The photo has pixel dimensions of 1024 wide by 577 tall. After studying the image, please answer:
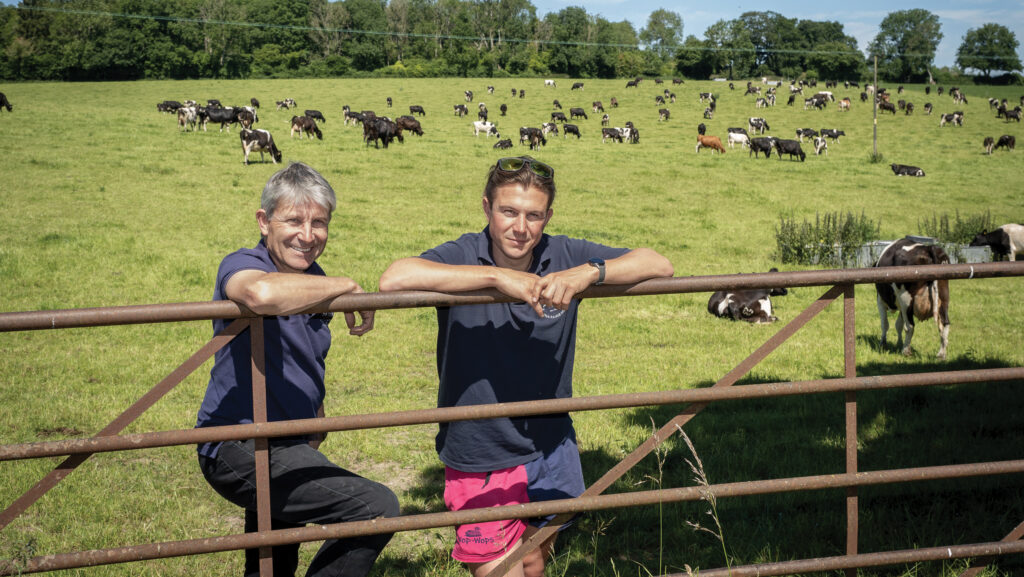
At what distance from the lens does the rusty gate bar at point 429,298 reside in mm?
2389

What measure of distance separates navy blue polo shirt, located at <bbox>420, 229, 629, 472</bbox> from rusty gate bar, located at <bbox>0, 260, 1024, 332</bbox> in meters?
0.36

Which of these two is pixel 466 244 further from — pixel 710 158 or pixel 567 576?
pixel 710 158

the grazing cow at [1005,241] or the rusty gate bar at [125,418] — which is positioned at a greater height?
the rusty gate bar at [125,418]

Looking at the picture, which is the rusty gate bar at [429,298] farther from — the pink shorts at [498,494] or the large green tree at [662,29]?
the large green tree at [662,29]

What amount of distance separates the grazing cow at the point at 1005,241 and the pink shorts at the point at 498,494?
16.2 metres

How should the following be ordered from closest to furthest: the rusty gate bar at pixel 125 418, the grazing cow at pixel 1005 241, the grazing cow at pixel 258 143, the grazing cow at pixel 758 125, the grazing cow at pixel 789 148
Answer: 1. the rusty gate bar at pixel 125 418
2. the grazing cow at pixel 1005 241
3. the grazing cow at pixel 258 143
4. the grazing cow at pixel 789 148
5. the grazing cow at pixel 758 125

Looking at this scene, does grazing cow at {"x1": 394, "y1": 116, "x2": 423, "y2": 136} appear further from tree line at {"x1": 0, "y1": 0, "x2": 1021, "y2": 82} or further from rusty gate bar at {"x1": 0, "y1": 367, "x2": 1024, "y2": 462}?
rusty gate bar at {"x1": 0, "y1": 367, "x2": 1024, "y2": 462}

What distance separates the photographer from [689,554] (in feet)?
15.2

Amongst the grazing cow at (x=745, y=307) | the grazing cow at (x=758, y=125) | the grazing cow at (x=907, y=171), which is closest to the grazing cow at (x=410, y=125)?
the grazing cow at (x=758, y=125)

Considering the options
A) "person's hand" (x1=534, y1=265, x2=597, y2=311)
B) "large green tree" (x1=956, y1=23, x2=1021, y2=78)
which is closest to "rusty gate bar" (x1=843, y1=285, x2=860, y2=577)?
"person's hand" (x1=534, y1=265, x2=597, y2=311)

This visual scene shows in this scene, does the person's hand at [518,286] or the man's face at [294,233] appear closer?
the person's hand at [518,286]

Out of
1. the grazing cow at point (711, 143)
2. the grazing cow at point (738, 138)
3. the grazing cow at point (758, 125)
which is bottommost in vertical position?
the grazing cow at point (711, 143)

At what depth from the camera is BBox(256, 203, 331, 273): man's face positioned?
3.10 m

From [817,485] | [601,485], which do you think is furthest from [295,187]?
[817,485]
